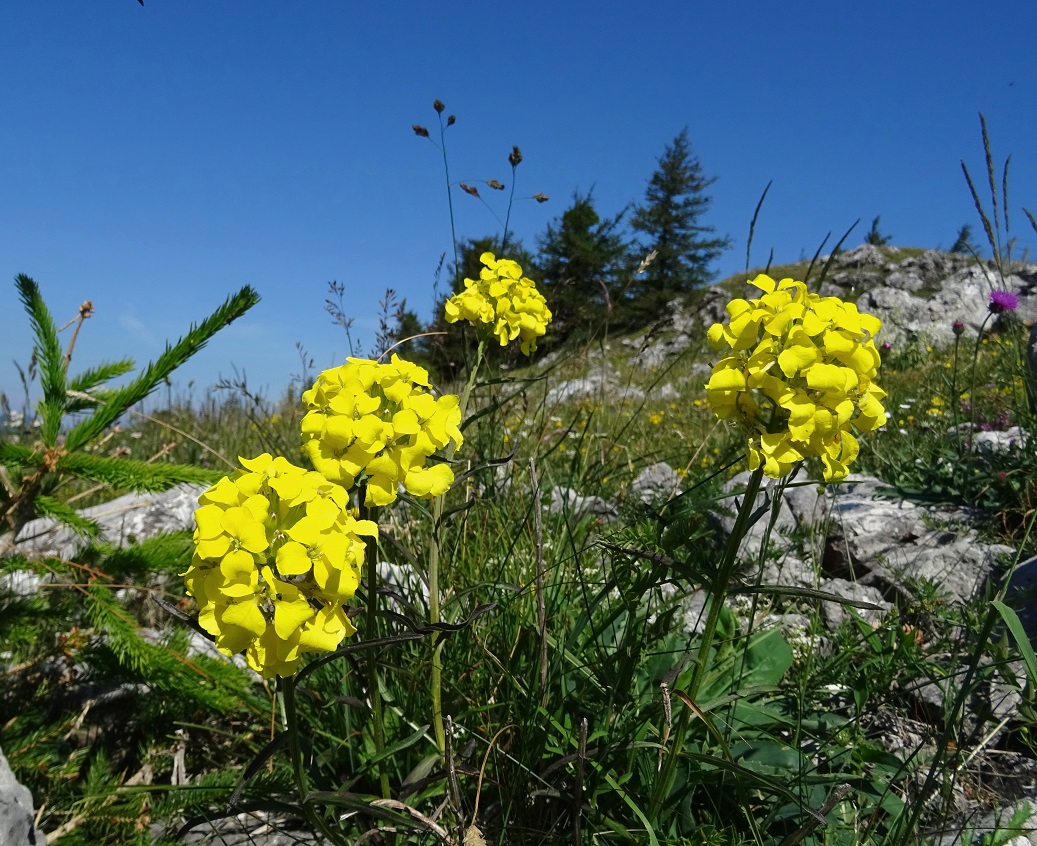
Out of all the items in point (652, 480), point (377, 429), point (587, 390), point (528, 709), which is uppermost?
point (587, 390)

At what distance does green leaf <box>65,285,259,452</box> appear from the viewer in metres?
1.86

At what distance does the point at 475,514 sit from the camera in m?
2.84

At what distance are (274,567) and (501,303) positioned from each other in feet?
4.90

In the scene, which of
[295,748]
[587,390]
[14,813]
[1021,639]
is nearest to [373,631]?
[295,748]

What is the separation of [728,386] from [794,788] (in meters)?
1.01

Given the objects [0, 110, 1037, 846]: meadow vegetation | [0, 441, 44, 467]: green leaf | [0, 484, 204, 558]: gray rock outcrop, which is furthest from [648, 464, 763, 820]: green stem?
[0, 484, 204, 558]: gray rock outcrop

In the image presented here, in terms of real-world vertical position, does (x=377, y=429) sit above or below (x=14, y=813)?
above

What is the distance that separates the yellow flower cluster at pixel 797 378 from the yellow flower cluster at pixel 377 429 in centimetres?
55

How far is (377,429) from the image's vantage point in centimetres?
127

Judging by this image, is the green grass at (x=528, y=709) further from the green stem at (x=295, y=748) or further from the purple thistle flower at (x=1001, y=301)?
the purple thistle flower at (x=1001, y=301)

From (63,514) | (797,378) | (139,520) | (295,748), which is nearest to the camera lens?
(295,748)

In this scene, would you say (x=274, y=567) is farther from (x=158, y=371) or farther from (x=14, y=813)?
(x=158, y=371)

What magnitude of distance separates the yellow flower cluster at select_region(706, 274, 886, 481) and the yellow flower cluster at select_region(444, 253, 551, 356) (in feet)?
3.84

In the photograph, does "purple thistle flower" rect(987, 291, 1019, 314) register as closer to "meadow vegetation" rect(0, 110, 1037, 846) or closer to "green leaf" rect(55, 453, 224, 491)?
"meadow vegetation" rect(0, 110, 1037, 846)
